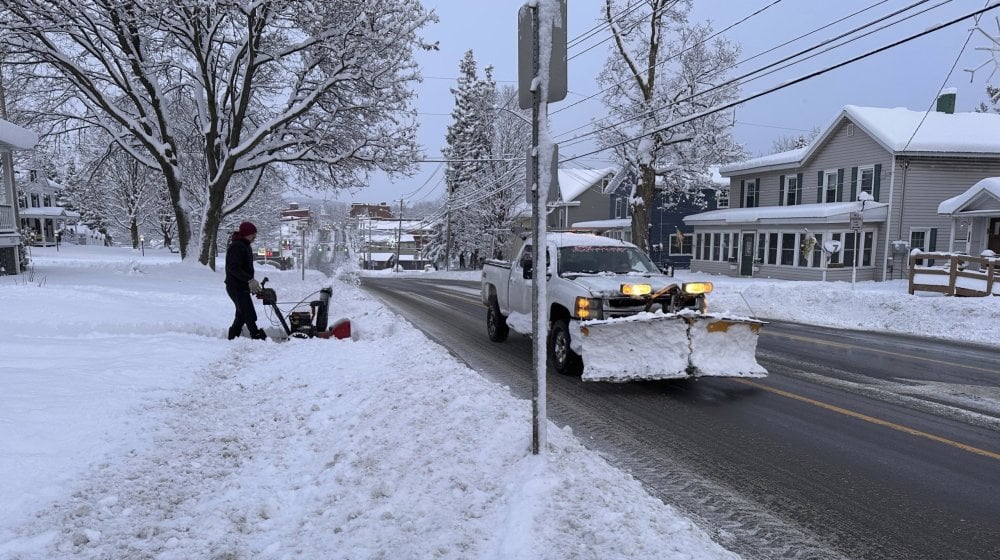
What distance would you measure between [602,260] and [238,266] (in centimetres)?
531

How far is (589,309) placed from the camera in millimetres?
6965

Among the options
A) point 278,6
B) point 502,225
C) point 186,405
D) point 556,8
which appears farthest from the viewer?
point 502,225

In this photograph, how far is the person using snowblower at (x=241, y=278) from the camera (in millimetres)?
8539

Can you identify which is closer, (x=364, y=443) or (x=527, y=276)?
(x=364, y=443)

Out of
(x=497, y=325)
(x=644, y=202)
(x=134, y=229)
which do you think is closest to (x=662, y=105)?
(x=644, y=202)

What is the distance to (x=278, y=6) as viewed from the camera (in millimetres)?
16234

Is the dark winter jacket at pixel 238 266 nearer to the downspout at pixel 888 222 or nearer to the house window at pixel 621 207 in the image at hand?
the downspout at pixel 888 222

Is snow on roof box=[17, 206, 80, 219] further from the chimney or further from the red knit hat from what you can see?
the chimney

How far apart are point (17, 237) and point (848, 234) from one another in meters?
30.5

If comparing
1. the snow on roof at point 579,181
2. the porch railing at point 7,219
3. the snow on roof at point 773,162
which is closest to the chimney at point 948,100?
the snow on roof at point 773,162

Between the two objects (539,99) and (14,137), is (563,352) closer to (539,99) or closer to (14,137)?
(539,99)

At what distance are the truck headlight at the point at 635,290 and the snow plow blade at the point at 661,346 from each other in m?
0.45

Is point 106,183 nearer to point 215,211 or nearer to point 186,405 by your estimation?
point 215,211

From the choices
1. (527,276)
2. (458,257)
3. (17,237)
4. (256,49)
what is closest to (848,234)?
(527,276)
